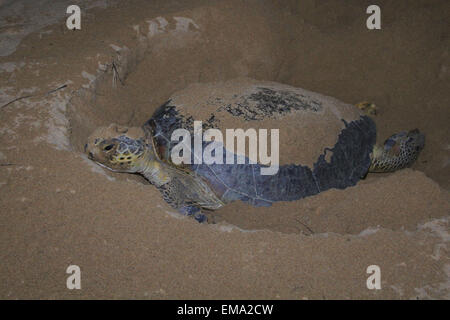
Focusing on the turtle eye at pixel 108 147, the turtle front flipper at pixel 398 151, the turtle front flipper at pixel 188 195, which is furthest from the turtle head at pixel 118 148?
the turtle front flipper at pixel 398 151

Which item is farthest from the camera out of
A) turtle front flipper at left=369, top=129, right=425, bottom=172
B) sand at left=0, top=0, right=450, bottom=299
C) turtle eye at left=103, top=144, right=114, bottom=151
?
turtle front flipper at left=369, top=129, right=425, bottom=172

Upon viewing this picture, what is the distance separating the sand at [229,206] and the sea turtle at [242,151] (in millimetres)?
189

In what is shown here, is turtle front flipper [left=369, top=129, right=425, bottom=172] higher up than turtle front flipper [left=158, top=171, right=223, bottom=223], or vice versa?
turtle front flipper [left=369, top=129, right=425, bottom=172]

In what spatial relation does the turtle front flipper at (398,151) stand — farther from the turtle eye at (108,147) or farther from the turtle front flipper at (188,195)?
the turtle eye at (108,147)

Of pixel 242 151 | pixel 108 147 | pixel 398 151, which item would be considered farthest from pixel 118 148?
pixel 398 151

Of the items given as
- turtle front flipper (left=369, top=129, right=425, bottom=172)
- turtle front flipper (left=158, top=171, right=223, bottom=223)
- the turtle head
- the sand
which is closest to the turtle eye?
the turtle head

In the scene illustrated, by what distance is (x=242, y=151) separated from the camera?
2.61m

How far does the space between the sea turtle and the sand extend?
7.4 inches

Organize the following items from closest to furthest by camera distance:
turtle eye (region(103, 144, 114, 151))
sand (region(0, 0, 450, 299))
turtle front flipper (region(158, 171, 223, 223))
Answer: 1. sand (region(0, 0, 450, 299))
2. turtle eye (region(103, 144, 114, 151))
3. turtle front flipper (region(158, 171, 223, 223))

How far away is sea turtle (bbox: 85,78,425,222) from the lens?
2.62 m

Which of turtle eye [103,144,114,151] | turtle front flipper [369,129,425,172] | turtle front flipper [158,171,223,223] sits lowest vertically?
turtle front flipper [158,171,223,223]

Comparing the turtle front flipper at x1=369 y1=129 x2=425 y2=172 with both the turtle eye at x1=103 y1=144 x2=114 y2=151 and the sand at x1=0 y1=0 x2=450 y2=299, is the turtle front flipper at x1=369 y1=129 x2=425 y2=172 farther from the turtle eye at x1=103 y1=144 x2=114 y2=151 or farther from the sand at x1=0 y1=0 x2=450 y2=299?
the turtle eye at x1=103 y1=144 x2=114 y2=151

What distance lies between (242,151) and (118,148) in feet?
3.51
